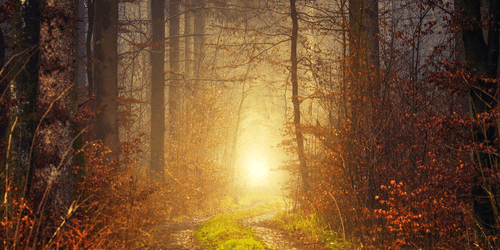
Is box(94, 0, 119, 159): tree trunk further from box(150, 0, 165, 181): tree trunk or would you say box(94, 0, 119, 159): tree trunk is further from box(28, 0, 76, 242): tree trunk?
box(28, 0, 76, 242): tree trunk

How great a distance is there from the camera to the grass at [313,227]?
757 centimetres

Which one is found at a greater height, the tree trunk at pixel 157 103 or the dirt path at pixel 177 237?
the tree trunk at pixel 157 103

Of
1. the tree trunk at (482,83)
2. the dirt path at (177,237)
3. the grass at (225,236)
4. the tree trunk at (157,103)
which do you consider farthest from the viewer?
the tree trunk at (157,103)

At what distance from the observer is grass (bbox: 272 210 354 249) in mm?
7567

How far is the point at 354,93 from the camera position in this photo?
7.00 meters


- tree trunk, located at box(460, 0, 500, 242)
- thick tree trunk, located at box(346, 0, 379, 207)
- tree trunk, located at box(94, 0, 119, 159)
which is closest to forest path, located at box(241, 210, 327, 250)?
thick tree trunk, located at box(346, 0, 379, 207)

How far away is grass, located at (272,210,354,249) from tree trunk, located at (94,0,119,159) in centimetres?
523

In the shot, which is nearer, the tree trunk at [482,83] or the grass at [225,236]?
the tree trunk at [482,83]

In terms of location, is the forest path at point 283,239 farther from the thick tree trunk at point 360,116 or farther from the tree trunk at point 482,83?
the tree trunk at point 482,83

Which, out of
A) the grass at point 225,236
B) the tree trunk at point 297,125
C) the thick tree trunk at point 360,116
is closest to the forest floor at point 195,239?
the grass at point 225,236

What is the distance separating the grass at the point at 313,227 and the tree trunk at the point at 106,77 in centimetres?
523

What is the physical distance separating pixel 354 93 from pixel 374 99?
41cm

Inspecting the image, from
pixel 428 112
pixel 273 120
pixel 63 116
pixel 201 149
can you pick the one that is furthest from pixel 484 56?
pixel 273 120

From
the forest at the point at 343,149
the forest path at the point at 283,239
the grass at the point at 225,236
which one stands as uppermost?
the forest at the point at 343,149
